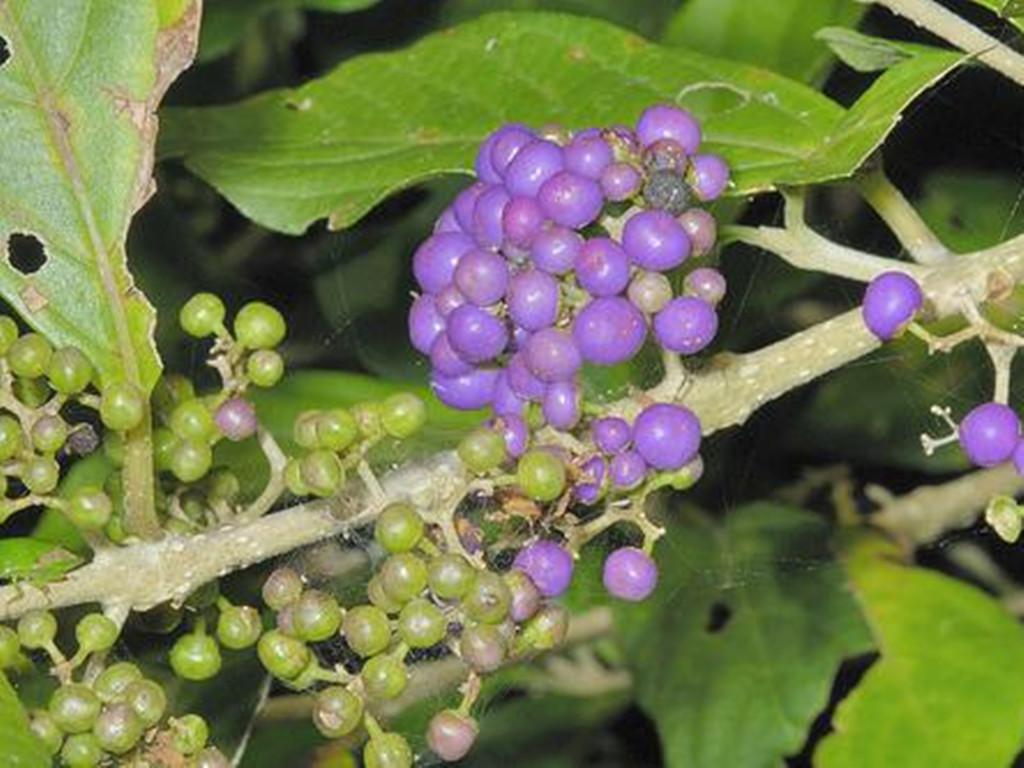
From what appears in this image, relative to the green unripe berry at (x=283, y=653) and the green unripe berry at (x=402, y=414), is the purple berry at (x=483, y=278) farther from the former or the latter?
the green unripe berry at (x=283, y=653)

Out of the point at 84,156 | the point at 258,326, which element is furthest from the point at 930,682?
the point at 84,156

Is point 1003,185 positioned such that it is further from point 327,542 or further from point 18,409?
point 18,409

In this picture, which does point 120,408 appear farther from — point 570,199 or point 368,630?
point 570,199

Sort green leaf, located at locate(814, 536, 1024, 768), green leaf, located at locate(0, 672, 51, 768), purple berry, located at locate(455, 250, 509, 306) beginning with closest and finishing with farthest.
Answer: green leaf, located at locate(0, 672, 51, 768) → purple berry, located at locate(455, 250, 509, 306) → green leaf, located at locate(814, 536, 1024, 768)

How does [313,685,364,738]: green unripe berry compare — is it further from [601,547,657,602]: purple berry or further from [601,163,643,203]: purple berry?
[601,163,643,203]: purple berry

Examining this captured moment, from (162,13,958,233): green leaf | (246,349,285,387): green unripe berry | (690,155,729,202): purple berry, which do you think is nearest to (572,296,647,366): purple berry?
(690,155,729,202): purple berry

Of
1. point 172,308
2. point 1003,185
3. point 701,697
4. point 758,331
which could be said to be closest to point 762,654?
point 701,697

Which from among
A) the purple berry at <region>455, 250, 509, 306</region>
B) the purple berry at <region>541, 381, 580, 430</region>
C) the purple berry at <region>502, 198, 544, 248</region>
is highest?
the purple berry at <region>502, 198, 544, 248</region>

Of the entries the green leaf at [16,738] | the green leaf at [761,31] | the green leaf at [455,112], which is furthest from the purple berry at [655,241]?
the green leaf at [761,31]
